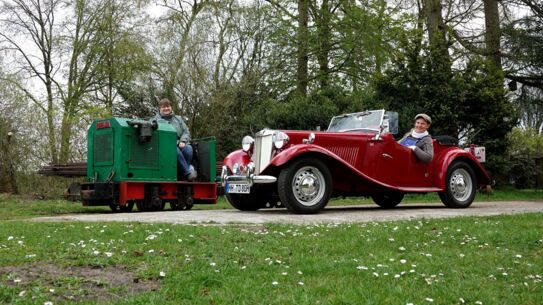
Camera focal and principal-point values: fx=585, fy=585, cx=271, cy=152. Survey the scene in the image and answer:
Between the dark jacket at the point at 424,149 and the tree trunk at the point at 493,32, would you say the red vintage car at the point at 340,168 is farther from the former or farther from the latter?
the tree trunk at the point at 493,32

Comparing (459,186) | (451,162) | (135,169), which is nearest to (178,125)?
(135,169)

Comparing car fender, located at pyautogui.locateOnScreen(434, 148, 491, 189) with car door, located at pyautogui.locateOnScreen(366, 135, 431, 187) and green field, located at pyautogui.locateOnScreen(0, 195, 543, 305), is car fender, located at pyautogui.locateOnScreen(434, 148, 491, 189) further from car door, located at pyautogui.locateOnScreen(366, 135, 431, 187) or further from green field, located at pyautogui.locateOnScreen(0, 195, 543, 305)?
green field, located at pyautogui.locateOnScreen(0, 195, 543, 305)

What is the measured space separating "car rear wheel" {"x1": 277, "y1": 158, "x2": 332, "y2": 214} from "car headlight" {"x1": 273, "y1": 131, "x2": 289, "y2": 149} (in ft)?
1.81

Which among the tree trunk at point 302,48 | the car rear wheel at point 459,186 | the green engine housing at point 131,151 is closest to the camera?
the green engine housing at point 131,151

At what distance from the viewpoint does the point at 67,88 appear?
26.6m

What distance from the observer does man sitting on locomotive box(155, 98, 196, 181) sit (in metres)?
11.4

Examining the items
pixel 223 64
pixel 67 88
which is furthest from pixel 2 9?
pixel 223 64

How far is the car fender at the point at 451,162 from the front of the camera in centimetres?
1080

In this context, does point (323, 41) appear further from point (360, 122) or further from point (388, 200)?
point (360, 122)

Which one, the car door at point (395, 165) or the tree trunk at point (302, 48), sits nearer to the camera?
the car door at point (395, 165)

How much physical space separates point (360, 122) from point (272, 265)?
6.95 meters

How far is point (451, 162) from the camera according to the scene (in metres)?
11.0

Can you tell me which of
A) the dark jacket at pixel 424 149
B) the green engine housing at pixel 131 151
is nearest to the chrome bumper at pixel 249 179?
the green engine housing at pixel 131 151

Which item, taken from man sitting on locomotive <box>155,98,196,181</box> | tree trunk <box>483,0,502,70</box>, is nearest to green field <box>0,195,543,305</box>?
man sitting on locomotive <box>155,98,196,181</box>
